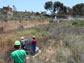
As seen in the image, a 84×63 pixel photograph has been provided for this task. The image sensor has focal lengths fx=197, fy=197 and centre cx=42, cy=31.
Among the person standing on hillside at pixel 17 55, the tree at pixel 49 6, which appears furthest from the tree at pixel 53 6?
the person standing on hillside at pixel 17 55

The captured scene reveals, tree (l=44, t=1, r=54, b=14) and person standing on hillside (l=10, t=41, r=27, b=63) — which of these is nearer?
person standing on hillside (l=10, t=41, r=27, b=63)

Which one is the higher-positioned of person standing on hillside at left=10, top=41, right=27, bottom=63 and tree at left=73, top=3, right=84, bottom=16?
person standing on hillside at left=10, top=41, right=27, bottom=63

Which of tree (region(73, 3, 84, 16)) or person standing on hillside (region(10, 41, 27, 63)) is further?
tree (region(73, 3, 84, 16))

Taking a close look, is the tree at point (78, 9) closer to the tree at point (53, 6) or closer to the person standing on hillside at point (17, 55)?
the tree at point (53, 6)

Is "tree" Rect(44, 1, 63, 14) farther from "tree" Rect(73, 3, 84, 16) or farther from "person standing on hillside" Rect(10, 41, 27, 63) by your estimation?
"person standing on hillside" Rect(10, 41, 27, 63)

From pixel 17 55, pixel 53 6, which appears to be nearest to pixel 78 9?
pixel 53 6

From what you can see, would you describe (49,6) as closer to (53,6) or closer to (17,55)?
(53,6)

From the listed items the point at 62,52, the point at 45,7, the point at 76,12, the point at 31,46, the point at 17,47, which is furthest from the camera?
the point at 45,7

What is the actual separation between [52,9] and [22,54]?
87.9m

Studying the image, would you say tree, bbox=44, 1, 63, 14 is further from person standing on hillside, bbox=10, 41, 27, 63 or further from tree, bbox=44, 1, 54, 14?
person standing on hillside, bbox=10, 41, 27, 63

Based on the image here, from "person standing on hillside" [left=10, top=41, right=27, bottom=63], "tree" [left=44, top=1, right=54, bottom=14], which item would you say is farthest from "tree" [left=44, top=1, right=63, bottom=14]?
"person standing on hillside" [left=10, top=41, right=27, bottom=63]

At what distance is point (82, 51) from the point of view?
8.98 m

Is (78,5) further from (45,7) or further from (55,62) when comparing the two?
(55,62)

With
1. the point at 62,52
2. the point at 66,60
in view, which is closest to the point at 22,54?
the point at 66,60
